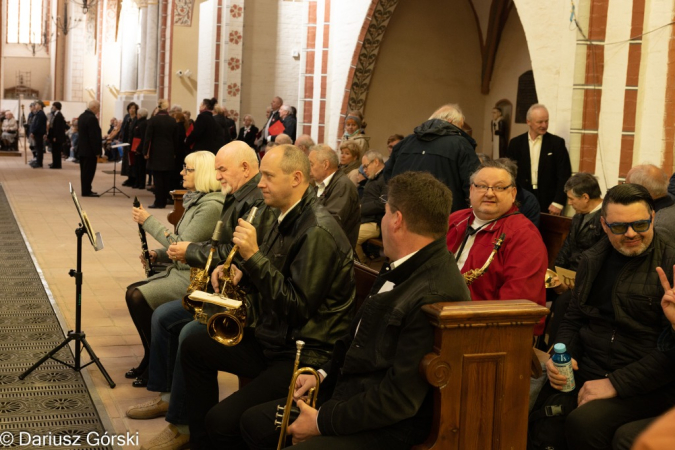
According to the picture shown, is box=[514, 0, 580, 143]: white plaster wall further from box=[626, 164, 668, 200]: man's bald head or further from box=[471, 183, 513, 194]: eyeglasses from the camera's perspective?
box=[471, 183, 513, 194]: eyeglasses

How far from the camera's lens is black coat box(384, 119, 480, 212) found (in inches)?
230

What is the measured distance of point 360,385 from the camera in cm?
270

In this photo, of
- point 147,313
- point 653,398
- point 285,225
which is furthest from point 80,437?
point 653,398

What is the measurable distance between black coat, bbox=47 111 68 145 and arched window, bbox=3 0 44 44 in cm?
2011

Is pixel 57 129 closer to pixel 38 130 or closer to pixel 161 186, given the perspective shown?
pixel 38 130

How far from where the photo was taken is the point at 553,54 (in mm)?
7121

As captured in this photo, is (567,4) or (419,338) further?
(567,4)

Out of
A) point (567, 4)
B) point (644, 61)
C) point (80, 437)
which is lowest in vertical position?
point (80, 437)

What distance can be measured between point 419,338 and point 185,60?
1735cm

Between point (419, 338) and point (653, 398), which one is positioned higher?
point (419, 338)

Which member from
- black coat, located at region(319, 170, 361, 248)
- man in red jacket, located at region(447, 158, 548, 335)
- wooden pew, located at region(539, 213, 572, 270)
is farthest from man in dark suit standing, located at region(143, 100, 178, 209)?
man in red jacket, located at region(447, 158, 548, 335)

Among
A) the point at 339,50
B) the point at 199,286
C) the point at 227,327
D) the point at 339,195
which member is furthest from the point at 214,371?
the point at 339,50

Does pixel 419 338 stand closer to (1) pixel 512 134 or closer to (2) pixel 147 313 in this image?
(2) pixel 147 313

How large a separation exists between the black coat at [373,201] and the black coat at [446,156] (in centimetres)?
190
